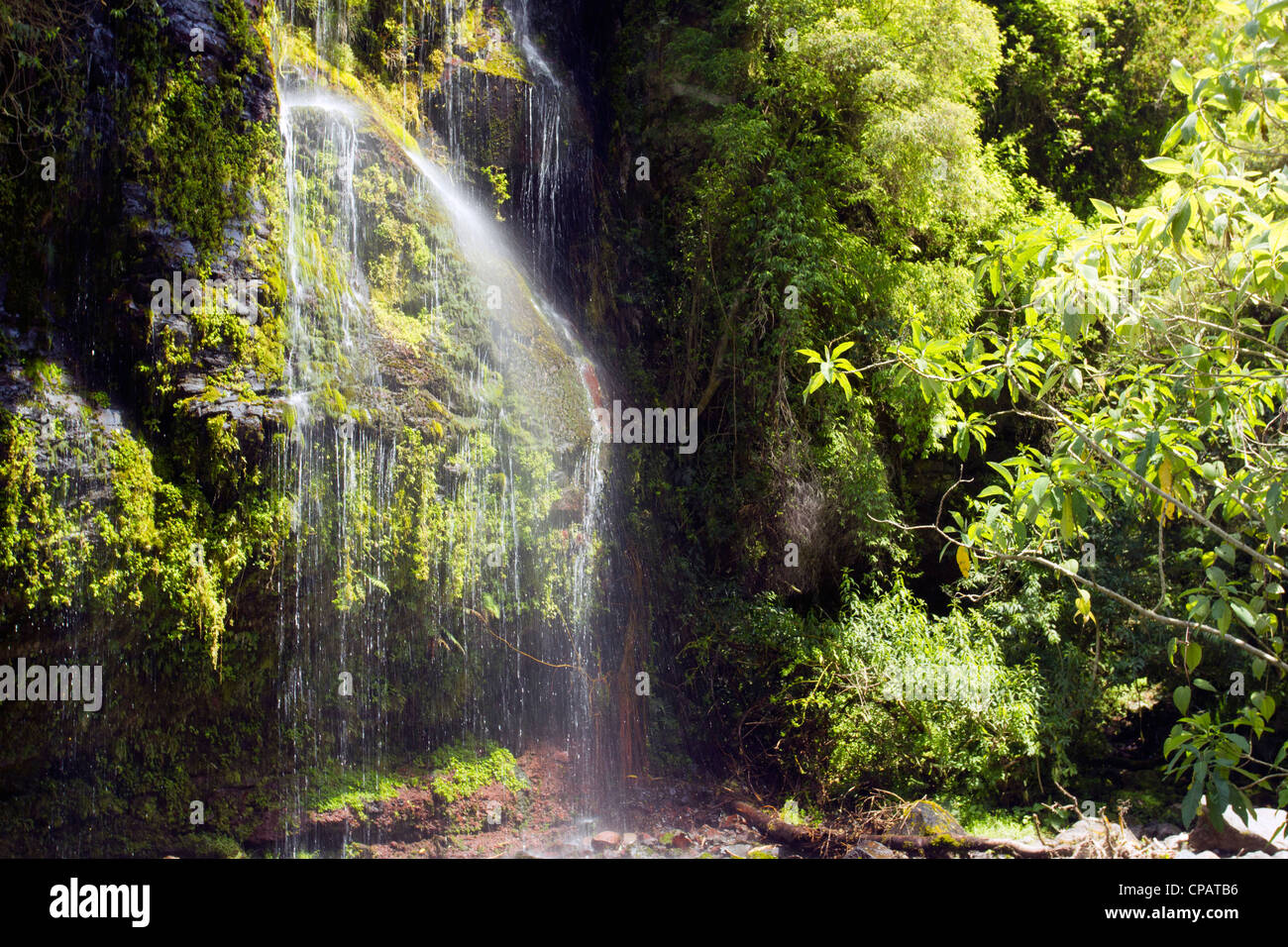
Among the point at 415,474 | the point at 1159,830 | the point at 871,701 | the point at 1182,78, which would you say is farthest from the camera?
the point at 871,701

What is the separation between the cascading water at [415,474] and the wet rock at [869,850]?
243cm

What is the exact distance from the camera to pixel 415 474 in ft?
28.3

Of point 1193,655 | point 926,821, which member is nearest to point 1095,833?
point 926,821

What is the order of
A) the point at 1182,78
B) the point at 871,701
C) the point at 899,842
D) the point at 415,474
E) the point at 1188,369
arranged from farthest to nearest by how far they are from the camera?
1. the point at 871,701
2. the point at 415,474
3. the point at 899,842
4. the point at 1188,369
5. the point at 1182,78

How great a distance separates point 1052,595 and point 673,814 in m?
4.69

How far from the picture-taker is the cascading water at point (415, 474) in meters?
8.06

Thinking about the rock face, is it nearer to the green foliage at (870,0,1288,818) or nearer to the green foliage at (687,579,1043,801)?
the green foliage at (687,579,1043,801)

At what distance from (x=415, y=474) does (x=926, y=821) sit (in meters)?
5.39

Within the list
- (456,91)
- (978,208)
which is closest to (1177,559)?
(978,208)

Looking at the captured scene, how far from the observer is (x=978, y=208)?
10.8 meters

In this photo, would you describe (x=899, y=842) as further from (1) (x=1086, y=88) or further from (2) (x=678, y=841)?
(1) (x=1086, y=88)

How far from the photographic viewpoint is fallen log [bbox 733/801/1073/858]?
8.27 m

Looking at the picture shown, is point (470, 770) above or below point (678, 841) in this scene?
above

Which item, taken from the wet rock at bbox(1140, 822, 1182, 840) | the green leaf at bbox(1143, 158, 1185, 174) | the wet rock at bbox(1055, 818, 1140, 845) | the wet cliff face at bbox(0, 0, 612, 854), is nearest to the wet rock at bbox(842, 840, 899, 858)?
the wet rock at bbox(1055, 818, 1140, 845)
